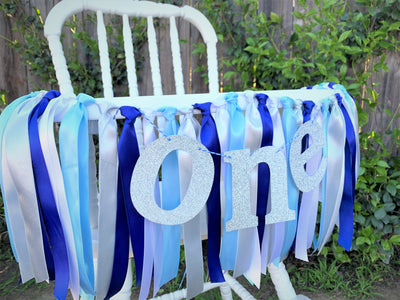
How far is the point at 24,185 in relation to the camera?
1.52ft

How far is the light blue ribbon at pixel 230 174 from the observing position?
1.74 feet

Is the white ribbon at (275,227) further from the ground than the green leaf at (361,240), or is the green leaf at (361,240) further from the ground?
the white ribbon at (275,227)

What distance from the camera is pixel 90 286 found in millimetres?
512

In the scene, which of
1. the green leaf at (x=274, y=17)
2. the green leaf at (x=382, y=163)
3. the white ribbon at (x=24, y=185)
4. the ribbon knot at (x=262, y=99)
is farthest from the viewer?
the green leaf at (x=274, y=17)

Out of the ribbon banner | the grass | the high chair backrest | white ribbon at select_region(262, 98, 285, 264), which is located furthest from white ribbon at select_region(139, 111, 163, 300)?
the grass

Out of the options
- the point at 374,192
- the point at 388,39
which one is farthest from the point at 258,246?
the point at 388,39

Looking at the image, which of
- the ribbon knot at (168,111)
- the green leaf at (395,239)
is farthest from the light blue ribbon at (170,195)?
the green leaf at (395,239)

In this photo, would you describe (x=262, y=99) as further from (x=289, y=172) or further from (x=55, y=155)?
(x=55, y=155)

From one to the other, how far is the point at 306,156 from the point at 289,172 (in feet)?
0.16

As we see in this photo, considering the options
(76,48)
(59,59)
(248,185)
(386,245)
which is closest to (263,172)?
(248,185)

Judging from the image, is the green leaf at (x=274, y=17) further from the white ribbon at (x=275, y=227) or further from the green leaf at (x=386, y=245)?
the green leaf at (x=386, y=245)

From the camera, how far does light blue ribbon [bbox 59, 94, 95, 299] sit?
18.1 inches

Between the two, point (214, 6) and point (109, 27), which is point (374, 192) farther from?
point (109, 27)

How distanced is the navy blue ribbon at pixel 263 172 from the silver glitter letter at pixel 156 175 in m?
0.12
